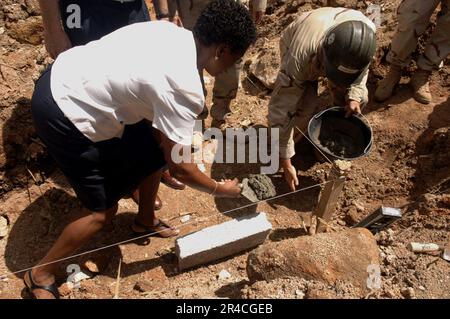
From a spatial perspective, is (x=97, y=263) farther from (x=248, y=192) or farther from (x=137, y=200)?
(x=248, y=192)

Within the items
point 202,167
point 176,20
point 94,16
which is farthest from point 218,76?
point 94,16

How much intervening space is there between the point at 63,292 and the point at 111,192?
0.89 metres

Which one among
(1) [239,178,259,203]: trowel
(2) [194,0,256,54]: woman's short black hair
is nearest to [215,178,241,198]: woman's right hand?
(1) [239,178,259,203]: trowel

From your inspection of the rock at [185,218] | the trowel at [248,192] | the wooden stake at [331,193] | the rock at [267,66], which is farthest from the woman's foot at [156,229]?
the rock at [267,66]

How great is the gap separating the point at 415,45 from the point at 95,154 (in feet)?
10.2

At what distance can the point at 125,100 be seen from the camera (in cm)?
194

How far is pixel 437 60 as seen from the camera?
145 inches

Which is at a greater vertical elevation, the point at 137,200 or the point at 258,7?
the point at 258,7

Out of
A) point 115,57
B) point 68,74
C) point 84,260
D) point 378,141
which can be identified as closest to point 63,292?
point 84,260

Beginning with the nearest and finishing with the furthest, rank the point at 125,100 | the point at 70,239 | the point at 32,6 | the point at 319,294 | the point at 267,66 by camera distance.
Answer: the point at 125,100, the point at 319,294, the point at 70,239, the point at 32,6, the point at 267,66

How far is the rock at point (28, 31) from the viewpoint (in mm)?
3803

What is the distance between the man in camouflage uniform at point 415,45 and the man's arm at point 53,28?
294 cm

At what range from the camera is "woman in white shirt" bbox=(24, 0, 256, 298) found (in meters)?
1.81

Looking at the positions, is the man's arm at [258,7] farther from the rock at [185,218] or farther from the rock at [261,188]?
the rock at [185,218]
